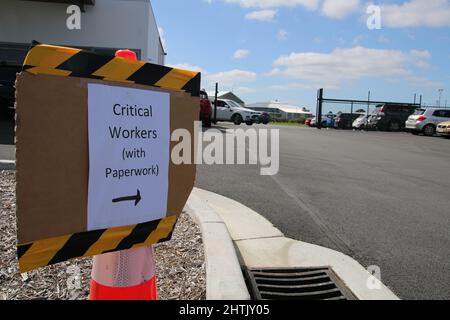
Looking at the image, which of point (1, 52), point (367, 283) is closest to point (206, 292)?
point (367, 283)

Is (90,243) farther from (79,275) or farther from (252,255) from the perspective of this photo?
(252,255)

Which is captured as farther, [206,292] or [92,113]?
[206,292]

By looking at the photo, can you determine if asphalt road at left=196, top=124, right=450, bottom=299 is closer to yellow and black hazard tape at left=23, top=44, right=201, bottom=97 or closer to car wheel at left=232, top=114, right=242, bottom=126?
yellow and black hazard tape at left=23, top=44, right=201, bottom=97

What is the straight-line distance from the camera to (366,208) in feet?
19.4

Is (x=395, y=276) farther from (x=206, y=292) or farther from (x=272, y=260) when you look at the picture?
(x=206, y=292)

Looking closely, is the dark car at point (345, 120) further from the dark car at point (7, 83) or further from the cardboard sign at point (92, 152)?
the cardboard sign at point (92, 152)

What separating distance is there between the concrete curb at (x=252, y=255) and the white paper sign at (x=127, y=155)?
1025mm

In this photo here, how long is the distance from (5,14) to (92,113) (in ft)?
60.8

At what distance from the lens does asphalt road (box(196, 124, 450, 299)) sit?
13.0 feet

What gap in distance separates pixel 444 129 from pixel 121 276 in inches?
939

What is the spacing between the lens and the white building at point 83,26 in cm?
1748

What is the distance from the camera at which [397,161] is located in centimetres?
1152

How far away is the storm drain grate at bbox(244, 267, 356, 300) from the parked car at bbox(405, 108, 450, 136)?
23199 millimetres

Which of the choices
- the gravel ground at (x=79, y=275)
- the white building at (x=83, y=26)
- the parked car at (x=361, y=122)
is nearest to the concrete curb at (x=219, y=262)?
the gravel ground at (x=79, y=275)
